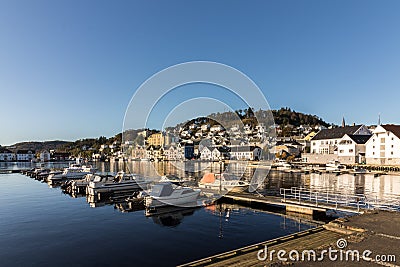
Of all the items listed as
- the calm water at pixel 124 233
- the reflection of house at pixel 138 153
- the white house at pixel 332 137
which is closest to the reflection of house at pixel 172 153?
the reflection of house at pixel 138 153

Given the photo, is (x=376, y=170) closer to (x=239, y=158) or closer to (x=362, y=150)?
(x=362, y=150)

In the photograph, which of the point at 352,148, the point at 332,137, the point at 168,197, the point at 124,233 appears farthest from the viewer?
the point at 332,137

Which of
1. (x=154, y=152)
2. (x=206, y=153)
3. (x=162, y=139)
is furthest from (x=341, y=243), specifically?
(x=154, y=152)

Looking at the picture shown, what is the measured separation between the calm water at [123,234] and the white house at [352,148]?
59405mm

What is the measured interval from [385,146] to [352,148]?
858cm

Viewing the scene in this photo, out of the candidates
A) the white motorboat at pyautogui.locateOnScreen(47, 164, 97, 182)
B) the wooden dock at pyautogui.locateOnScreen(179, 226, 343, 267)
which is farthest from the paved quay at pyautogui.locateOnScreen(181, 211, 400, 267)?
the white motorboat at pyautogui.locateOnScreen(47, 164, 97, 182)

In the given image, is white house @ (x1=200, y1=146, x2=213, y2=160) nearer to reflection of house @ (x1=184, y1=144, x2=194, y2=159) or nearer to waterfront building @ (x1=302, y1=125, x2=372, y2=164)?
reflection of house @ (x1=184, y1=144, x2=194, y2=159)

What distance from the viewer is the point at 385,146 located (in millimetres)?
60656

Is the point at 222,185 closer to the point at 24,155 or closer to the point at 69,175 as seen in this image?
the point at 69,175

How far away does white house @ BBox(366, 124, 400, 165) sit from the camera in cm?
5881

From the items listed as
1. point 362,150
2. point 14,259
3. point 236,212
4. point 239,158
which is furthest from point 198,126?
point 14,259

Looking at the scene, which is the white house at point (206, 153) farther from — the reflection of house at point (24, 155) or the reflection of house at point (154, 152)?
the reflection of house at point (24, 155)

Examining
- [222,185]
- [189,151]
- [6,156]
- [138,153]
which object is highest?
[222,185]

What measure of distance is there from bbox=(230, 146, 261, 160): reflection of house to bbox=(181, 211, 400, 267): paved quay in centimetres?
8805
